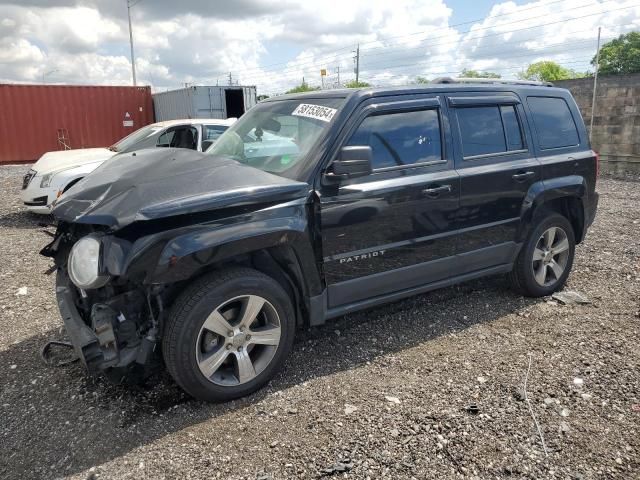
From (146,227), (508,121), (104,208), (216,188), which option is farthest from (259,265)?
(508,121)

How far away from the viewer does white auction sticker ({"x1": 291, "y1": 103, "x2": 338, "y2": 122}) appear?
3.46 metres

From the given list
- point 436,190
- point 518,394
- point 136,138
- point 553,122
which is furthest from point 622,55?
point 518,394

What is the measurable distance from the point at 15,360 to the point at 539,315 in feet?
13.7

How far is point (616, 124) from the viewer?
13.0 m

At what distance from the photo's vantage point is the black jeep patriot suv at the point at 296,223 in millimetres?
2809

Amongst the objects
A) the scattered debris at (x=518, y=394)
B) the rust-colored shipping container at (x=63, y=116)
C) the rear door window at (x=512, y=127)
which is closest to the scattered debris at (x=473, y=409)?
the scattered debris at (x=518, y=394)

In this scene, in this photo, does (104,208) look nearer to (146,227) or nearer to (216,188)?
(146,227)

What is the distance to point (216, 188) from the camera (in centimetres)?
295

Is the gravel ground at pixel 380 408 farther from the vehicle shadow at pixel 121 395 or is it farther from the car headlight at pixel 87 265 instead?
the car headlight at pixel 87 265

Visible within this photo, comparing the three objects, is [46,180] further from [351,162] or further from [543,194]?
[543,194]

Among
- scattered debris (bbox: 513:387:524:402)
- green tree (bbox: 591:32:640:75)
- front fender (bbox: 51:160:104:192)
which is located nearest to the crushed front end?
scattered debris (bbox: 513:387:524:402)

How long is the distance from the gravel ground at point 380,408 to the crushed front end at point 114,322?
383 millimetres

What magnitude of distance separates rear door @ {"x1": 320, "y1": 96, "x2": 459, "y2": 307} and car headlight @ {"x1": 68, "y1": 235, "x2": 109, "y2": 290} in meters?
1.37

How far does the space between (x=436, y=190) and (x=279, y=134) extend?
1.24 m
